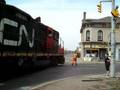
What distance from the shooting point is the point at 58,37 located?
1459 inches

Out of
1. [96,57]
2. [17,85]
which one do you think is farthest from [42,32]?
[96,57]

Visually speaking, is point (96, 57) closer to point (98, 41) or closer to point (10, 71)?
point (98, 41)

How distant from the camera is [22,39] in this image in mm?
23219

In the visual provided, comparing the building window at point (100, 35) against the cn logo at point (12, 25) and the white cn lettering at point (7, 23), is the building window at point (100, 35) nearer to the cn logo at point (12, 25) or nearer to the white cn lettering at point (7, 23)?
the cn logo at point (12, 25)

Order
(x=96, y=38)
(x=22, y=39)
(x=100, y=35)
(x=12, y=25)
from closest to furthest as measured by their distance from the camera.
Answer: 1. (x=12, y=25)
2. (x=22, y=39)
3. (x=96, y=38)
4. (x=100, y=35)

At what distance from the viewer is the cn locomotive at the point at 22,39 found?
1984 cm

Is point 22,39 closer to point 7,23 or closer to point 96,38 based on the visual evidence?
point 7,23

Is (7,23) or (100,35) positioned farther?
(100,35)

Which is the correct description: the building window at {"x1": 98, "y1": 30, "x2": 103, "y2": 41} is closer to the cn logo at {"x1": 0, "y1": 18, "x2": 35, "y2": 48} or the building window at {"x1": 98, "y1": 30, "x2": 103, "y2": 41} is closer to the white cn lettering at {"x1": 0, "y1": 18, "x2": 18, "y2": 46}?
the cn logo at {"x1": 0, "y1": 18, "x2": 35, "y2": 48}

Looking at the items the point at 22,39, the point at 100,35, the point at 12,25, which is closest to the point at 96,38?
the point at 100,35

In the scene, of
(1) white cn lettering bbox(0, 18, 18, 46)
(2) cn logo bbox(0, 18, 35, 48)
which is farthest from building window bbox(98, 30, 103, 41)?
(1) white cn lettering bbox(0, 18, 18, 46)

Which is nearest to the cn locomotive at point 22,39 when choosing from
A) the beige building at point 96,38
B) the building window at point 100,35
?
the beige building at point 96,38

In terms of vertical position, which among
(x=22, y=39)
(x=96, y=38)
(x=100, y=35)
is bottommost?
(x=22, y=39)

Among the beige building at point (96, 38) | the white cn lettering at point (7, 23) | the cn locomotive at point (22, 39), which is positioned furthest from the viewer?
the beige building at point (96, 38)
